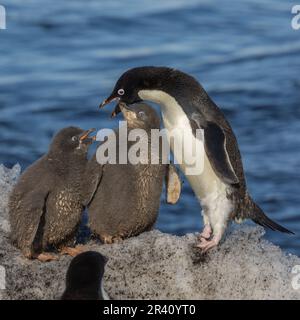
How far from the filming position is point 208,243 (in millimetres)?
6012

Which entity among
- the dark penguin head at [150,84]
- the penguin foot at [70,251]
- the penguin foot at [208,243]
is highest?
the dark penguin head at [150,84]

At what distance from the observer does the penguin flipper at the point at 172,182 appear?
20.2ft

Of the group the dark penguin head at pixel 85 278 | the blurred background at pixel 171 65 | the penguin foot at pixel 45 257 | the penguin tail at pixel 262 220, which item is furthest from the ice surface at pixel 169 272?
the blurred background at pixel 171 65

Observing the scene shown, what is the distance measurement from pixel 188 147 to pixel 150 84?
0.42 m

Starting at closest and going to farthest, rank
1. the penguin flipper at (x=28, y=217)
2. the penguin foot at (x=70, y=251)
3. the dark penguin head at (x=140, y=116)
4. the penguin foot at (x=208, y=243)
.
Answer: the penguin flipper at (x=28, y=217) < the penguin foot at (x=70, y=251) < the penguin foot at (x=208, y=243) < the dark penguin head at (x=140, y=116)

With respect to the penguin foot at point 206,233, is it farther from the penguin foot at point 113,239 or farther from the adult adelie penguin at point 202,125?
the penguin foot at point 113,239

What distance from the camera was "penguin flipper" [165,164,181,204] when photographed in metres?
6.17

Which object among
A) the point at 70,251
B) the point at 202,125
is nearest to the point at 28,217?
the point at 70,251

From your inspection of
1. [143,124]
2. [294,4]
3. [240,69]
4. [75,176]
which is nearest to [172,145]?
[143,124]

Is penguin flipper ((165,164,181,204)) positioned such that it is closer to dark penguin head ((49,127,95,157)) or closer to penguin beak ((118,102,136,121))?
penguin beak ((118,102,136,121))

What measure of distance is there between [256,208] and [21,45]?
366 inches

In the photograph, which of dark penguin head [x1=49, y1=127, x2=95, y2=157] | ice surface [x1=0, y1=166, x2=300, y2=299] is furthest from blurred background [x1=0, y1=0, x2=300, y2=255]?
dark penguin head [x1=49, y1=127, x2=95, y2=157]

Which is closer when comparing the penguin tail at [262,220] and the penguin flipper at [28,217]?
the penguin flipper at [28,217]
